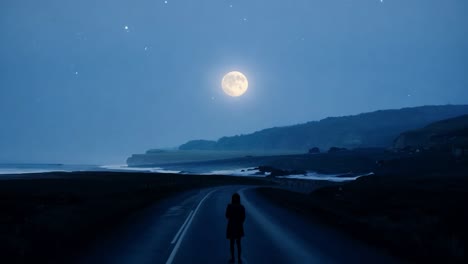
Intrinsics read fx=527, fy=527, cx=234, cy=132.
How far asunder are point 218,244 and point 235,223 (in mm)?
3123

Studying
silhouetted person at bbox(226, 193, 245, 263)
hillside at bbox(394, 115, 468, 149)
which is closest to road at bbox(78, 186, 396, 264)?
silhouetted person at bbox(226, 193, 245, 263)

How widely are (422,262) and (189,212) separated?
61.7 feet

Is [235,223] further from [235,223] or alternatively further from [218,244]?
[218,244]

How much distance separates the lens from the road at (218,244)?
536 inches

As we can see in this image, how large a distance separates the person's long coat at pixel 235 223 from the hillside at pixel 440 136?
10420 centimetres

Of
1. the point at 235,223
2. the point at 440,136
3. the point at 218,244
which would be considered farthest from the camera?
the point at 440,136

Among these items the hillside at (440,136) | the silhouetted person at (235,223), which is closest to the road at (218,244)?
the silhouetted person at (235,223)

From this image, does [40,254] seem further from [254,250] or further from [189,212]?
[189,212]

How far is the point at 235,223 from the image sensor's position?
1382 centimetres

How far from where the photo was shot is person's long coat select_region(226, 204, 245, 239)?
542 inches

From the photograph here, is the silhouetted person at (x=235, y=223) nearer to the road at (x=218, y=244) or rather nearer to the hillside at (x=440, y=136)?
the road at (x=218, y=244)

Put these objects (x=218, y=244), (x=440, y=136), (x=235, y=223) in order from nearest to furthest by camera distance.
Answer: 1. (x=235, y=223)
2. (x=218, y=244)
3. (x=440, y=136)

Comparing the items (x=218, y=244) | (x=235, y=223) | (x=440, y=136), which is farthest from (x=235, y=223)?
(x=440, y=136)

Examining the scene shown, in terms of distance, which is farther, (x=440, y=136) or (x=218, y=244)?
(x=440, y=136)
